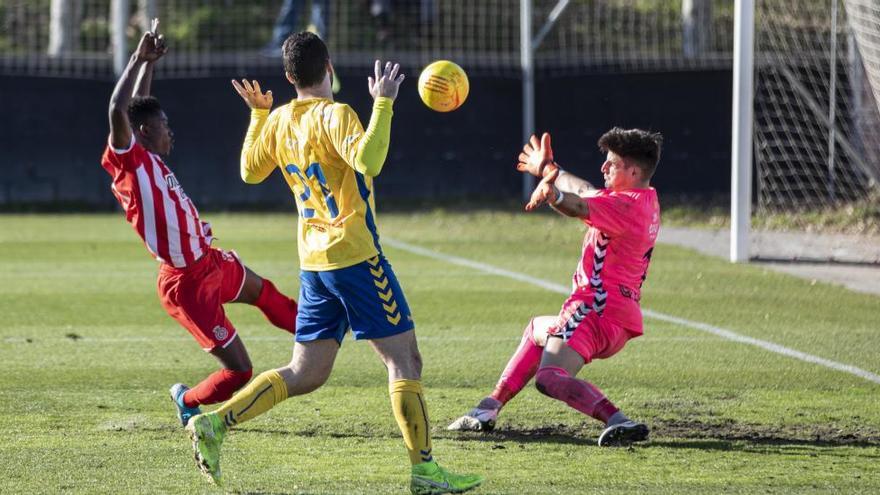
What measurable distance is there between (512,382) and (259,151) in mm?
1801

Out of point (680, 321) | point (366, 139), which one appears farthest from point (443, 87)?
point (680, 321)

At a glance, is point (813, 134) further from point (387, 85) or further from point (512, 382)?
point (387, 85)

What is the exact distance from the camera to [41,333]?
933 centimetres

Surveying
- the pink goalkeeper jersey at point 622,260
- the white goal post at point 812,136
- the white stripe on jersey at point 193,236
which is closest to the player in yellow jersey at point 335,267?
the white stripe on jersey at point 193,236

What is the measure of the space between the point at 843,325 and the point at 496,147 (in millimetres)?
9339

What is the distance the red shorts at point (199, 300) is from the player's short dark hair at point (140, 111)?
77 cm

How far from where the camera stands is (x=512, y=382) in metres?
6.59

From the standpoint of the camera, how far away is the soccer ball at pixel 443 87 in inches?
241

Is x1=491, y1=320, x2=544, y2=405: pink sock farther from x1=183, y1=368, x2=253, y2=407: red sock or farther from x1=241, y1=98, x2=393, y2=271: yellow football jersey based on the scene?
x1=241, y1=98, x2=393, y2=271: yellow football jersey

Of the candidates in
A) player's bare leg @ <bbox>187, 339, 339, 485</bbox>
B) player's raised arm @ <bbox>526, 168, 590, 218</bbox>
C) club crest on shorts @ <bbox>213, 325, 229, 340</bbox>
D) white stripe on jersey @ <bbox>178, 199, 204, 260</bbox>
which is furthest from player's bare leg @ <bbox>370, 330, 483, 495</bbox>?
white stripe on jersey @ <bbox>178, 199, 204, 260</bbox>

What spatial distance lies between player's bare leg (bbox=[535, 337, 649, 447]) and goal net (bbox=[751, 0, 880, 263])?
950cm

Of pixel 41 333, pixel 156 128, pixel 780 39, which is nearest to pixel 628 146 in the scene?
pixel 156 128

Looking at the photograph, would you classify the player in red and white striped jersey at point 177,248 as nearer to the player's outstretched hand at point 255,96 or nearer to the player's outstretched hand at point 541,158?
the player's outstretched hand at point 255,96

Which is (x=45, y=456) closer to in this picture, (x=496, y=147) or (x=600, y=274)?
(x=600, y=274)
